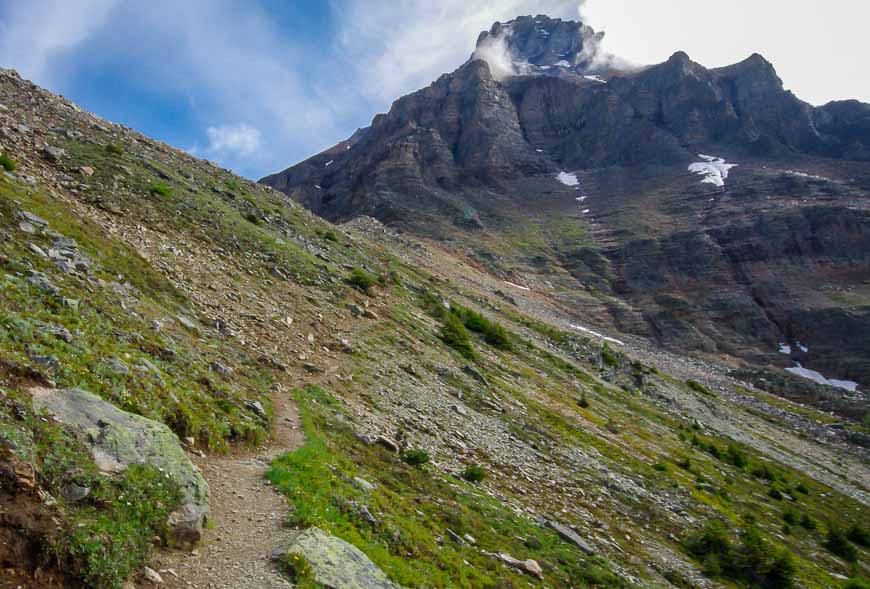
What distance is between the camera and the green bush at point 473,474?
1828 cm

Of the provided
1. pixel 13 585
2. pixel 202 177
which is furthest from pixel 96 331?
pixel 202 177

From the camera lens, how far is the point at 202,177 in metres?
40.9

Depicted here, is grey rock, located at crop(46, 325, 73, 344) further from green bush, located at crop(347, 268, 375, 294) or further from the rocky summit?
green bush, located at crop(347, 268, 375, 294)

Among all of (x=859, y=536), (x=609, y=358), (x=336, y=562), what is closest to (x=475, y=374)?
(x=336, y=562)

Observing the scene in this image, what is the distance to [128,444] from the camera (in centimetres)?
914

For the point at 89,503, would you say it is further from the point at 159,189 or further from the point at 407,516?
the point at 159,189

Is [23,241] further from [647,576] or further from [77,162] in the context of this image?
[647,576]

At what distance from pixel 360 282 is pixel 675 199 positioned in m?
142

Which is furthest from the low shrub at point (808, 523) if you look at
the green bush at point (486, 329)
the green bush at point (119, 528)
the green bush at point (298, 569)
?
the green bush at point (119, 528)

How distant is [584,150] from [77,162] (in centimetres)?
19018

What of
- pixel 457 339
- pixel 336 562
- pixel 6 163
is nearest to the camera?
pixel 336 562

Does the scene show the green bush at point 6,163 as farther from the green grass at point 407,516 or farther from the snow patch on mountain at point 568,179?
the snow patch on mountain at point 568,179

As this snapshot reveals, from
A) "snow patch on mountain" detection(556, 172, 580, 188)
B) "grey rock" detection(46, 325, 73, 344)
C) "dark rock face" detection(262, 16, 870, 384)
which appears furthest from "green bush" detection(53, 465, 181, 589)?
"snow patch on mountain" detection(556, 172, 580, 188)

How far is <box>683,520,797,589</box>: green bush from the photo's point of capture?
68.0ft
